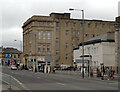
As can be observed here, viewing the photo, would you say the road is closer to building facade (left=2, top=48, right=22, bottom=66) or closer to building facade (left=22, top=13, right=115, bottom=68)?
building facade (left=2, top=48, right=22, bottom=66)

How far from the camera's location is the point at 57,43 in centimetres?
9269

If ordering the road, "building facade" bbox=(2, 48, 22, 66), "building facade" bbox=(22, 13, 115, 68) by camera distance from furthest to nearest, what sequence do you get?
"building facade" bbox=(22, 13, 115, 68) → "building facade" bbox=(2, 48, 22, 66) → the road

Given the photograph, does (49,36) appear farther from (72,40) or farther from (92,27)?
(92,27)

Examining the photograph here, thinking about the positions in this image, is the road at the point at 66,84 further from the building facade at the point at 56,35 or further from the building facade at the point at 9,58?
the building facade at the point at 56,35

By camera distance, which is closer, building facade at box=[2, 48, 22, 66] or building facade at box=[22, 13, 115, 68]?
building facade at box=[2, 48, 22, 66]

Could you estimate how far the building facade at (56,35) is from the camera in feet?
297

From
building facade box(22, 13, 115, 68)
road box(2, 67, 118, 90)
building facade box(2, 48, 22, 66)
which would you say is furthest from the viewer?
building facade box(22, 13, 115, 68)

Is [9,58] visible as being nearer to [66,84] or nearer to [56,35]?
[66,84]

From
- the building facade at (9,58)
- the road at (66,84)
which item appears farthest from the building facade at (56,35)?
the road at (66,84)

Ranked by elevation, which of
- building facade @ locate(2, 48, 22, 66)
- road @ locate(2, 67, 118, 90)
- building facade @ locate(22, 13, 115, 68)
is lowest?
road @ locate(2, 67, 118, 90)

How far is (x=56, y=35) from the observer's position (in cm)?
9200

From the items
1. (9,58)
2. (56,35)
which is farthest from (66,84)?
(56,35)

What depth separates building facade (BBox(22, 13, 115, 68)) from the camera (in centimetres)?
9056

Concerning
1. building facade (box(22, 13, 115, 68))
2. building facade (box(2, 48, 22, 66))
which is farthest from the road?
building facade (box(22, 13, 115, 68))
